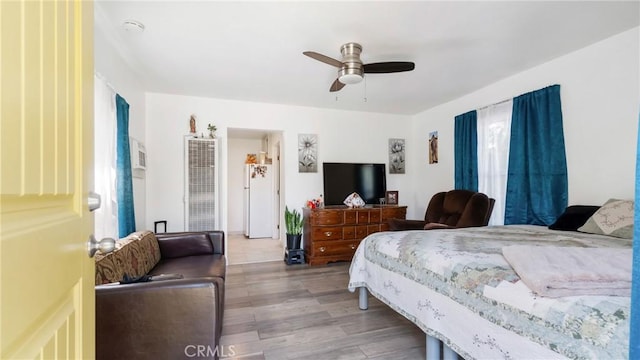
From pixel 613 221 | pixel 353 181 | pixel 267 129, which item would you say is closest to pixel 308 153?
pixel 267 129

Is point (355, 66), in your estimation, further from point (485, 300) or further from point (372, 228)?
point (372, 228)

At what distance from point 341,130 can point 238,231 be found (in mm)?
3839

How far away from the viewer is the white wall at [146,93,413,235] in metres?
4.09

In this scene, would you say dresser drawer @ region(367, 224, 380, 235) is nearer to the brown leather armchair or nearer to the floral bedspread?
the brown leather armchair

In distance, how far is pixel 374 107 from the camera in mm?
4863

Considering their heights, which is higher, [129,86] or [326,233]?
[129,86]

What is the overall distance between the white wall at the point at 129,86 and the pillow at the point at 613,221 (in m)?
4.07

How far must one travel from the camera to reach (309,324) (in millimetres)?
2428

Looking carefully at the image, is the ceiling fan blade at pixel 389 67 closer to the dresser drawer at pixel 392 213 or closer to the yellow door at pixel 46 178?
the yellow door at pixel 46 178

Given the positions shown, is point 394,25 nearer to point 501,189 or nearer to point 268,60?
point 268,60

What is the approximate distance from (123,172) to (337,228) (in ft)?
8.87

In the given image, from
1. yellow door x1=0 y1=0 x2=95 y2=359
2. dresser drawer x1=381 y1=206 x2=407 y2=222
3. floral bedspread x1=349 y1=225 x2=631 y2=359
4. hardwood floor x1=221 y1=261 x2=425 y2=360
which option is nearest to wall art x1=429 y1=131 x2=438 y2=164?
dresser drawer x1=381 y1=206 x2=407 y2=222

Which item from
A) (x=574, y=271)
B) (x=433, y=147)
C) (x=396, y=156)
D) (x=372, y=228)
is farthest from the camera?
(x=396, y=156)

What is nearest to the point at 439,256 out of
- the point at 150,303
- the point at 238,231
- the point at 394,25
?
the point at 150,303
